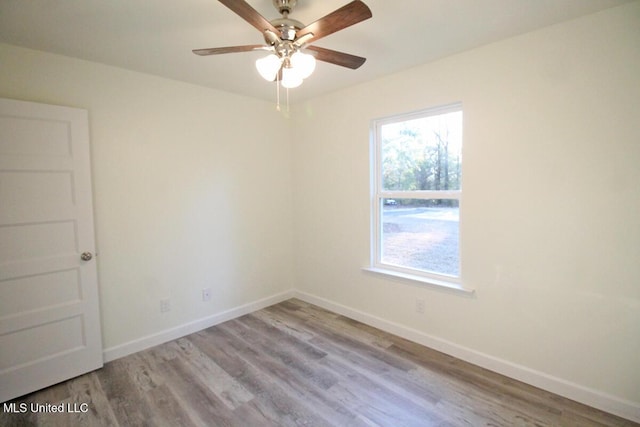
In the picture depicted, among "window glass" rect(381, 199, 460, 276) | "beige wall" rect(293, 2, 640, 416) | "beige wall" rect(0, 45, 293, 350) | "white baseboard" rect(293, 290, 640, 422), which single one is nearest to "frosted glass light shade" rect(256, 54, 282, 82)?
"beige wall" rect(293, 2, 640, 416)

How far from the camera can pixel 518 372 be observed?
85.5 inches

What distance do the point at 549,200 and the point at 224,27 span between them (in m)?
2.42

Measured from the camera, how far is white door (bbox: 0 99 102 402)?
205 cm

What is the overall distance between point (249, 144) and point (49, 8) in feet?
6.23

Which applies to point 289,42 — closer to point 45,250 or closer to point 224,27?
point 224,27

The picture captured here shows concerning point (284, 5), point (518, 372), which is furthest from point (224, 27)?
point (518, 372)

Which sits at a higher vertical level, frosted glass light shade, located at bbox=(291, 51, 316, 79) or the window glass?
frosted glass light shade, located at bbox=(291, 51, 316, 79)

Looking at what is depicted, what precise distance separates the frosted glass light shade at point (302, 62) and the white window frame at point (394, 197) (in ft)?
4.79

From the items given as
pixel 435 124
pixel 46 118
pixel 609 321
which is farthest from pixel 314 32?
pixel 609 321

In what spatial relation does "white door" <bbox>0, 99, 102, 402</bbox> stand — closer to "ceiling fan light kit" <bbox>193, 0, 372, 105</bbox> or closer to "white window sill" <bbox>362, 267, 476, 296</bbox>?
"ceiling fan light kit" <bbox>193, 0, 372, 105</bbox>

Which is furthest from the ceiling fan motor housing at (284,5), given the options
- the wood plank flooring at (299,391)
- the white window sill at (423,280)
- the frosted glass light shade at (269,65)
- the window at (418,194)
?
the wood plank flooring at (299,391)

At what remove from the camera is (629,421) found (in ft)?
5.88

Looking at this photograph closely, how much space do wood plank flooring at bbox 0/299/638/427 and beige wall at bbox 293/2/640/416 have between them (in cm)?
29

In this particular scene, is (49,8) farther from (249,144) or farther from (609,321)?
(609,321)
